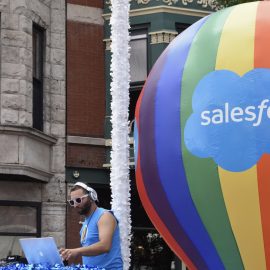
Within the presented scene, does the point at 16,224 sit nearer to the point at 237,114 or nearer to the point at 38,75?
the point at 38,75

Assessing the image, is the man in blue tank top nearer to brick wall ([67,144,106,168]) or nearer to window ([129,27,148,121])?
brick wall ([67,144,106,168])

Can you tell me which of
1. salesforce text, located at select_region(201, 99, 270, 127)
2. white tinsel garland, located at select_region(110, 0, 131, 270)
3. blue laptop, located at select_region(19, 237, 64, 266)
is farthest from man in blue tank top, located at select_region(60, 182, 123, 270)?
white tinsel garland, located at select_region(110, 0, 131, 270)

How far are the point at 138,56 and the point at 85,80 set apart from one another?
1232 millimetres

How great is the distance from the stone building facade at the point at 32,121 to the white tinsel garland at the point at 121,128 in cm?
590

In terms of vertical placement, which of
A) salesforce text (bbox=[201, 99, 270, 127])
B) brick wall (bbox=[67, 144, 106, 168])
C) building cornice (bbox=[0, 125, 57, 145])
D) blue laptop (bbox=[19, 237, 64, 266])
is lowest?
blue laptop (bbox=[19, 237, 64, 266])

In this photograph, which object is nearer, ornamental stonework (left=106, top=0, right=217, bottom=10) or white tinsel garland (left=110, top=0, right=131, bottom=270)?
white tinsel garland (left=110, top=0, right=131, bottom=270)

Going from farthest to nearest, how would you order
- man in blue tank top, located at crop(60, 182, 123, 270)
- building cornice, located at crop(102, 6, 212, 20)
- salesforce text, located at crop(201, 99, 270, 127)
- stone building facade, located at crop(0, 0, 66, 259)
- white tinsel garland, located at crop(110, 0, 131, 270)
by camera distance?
building cornice, located at crop(102, 6, 212, 20) < stone building facade, located at crop(0, 0, 66, 259) < white tinsel garland, located at crop(110, 0, 131, 270) < salesforce text, located at crop(201, 99, 270, 127) < man in blue tank top, located at crop(60, 182, 123, 270)

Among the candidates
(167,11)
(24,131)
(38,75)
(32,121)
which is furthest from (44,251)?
(167,11)

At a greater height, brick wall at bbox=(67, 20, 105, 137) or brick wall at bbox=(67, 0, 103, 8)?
brick wall at bbox=(67, 0, 103, 8)

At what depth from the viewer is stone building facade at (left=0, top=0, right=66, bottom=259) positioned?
14.8 metres

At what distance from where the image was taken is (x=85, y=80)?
16.8 m

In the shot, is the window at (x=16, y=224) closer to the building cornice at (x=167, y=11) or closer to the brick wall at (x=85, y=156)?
the brick wall at (x=85, y=156)

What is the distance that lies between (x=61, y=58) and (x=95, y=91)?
104cm

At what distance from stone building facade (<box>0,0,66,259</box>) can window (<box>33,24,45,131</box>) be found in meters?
0.02
